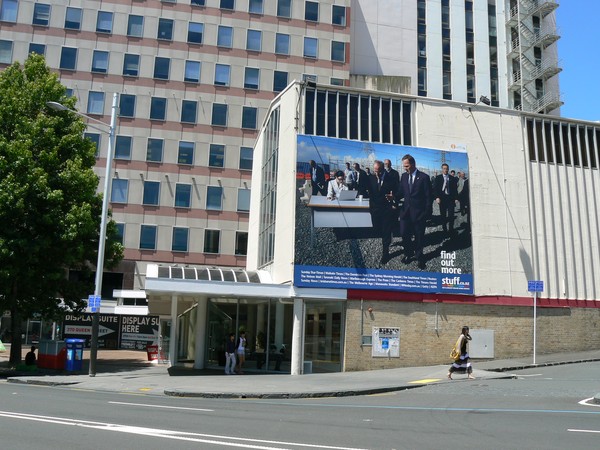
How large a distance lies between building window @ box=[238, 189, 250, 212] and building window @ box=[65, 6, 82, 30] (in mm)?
17883

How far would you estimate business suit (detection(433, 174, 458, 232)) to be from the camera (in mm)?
27516

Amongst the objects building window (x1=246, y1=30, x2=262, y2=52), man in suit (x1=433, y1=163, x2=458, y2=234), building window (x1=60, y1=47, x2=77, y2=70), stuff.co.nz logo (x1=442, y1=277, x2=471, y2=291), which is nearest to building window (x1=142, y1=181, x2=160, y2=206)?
building window (x1=60, y1=47, x2=77, y2=70)

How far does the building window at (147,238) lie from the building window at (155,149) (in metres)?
5.31

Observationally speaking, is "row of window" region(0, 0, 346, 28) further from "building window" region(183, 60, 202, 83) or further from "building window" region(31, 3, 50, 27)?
"building window" region(183, 60, 202, 83)

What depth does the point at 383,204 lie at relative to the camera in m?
26.7

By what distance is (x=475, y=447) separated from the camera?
29.9 ft

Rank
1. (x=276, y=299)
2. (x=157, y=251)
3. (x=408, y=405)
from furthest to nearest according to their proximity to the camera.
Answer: (x=157, y=251) → (x=276, y=299) → (x=408, y=405)

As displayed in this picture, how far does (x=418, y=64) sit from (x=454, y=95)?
4.54 m

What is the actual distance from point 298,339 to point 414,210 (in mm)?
7166

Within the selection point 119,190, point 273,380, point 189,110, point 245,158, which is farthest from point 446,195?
point 119,190

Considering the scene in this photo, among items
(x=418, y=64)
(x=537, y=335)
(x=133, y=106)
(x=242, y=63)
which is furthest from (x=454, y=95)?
(x=537, y=335)

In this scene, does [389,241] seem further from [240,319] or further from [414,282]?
[240,319]

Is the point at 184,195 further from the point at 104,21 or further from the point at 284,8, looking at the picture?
the point at 284,8

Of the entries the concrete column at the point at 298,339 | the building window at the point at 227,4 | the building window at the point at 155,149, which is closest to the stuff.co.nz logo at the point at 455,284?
the concrete column at the point at 298,339
